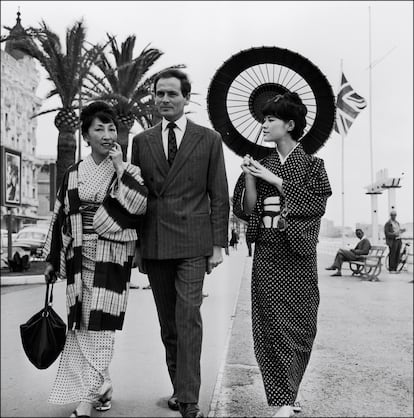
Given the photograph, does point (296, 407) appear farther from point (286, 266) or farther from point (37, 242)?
point (37, 242)

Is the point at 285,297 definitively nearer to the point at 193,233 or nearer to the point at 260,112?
the point at 193,233

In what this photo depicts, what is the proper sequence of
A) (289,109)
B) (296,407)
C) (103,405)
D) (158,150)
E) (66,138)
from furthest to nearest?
(103,405) < (296,407) < (158,150) < (289,109) < (66,138)

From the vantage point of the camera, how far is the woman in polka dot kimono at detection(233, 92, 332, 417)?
243 centimetres

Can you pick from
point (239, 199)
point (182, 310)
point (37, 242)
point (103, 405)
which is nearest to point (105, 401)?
point (103, 405)

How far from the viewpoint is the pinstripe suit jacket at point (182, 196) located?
2.48 m

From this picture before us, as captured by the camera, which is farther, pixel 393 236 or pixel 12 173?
pixel 12 173

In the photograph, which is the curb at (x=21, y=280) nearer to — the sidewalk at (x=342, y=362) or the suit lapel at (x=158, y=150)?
the suit lapel at (x=158, y=150)

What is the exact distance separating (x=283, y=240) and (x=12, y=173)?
1.24 meters

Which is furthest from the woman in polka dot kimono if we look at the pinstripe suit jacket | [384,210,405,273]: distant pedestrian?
[384,210,405,273]: distant pedestrian

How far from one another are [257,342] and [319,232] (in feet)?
2.71

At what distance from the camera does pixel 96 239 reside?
8.29ft

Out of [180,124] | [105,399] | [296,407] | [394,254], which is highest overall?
[180,124]

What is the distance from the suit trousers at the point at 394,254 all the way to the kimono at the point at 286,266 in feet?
1.27

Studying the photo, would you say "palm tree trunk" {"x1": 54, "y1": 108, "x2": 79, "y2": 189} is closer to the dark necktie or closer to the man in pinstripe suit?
the man in pinstripe suit
